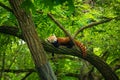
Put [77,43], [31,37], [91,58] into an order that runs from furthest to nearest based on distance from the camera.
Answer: [91,58] < [77,43] < [31,37]

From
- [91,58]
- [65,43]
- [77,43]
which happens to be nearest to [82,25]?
[77,43]

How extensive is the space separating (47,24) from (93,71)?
135 inches

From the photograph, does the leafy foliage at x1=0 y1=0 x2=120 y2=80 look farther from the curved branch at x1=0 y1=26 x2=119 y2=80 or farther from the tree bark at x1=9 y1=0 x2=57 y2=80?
the tree bark at x1=9 y1=0 x2=57 y2=80

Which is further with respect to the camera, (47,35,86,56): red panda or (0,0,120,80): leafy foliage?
(0,0,120,80): leafy foliage

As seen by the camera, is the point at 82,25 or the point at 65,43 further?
the point at 82,25

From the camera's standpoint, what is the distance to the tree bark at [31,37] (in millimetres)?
6152

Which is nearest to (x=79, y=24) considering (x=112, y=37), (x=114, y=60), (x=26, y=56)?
(x=112, y=37)

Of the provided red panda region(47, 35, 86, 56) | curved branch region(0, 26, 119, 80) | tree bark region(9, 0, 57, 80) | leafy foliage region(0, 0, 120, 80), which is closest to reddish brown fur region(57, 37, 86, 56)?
red panda region(47, 35, 86, 56)

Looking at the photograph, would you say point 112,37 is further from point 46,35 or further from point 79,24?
point 46,35

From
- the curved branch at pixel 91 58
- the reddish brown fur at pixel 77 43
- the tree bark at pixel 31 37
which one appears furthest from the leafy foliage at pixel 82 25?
the tree bark at pixel 31 37

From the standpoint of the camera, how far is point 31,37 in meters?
6.27

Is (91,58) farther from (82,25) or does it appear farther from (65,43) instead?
(82,25)

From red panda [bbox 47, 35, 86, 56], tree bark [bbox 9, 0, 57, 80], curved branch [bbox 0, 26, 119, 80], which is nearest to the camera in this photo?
tree bark [bbox 9, 0, 57, 80]

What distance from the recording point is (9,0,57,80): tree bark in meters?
6.15
